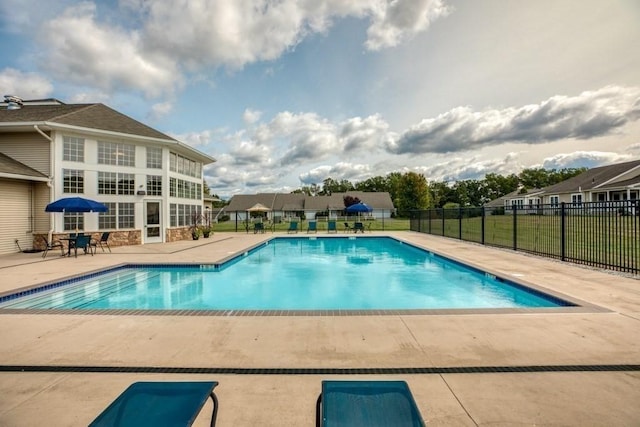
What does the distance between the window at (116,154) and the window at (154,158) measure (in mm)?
682

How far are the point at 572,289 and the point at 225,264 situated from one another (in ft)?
30.8

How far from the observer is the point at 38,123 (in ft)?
40.8

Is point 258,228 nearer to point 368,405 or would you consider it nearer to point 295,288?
point 295,288

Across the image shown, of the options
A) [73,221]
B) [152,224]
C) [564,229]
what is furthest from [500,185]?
[73,221]

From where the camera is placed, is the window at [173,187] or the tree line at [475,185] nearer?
the window at [173,187]

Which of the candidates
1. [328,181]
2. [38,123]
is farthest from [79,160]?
[328,181]

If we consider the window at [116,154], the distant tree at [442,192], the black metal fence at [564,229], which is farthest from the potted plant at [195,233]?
the distant tree at [442,192]

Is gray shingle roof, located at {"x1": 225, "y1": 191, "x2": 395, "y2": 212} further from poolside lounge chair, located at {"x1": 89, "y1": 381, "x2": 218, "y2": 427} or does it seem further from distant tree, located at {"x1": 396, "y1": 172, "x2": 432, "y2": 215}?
poolside lounge chair, located at {"x1": 89, "y1": 381, "x2": 218, "y2": 427}

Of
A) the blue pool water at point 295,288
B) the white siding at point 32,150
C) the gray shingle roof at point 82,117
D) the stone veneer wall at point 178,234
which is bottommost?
the blue pool water at point 295,288

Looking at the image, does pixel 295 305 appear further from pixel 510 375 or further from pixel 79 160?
pixel 79 160

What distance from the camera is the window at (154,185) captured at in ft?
51.7

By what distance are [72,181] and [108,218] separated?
2153 mm

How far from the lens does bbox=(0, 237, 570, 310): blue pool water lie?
6.53 m

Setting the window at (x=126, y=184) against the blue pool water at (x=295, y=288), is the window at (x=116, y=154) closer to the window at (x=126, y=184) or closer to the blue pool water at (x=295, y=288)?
the window at (x=126, y=184)
